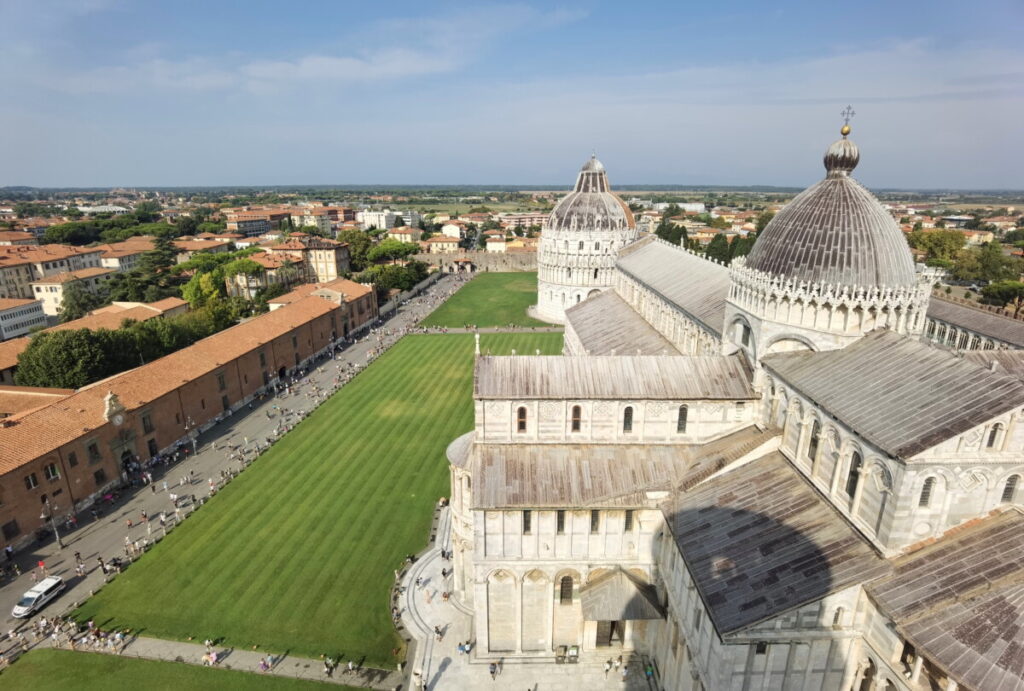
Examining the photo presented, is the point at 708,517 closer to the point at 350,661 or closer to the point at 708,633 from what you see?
the point at 708,633

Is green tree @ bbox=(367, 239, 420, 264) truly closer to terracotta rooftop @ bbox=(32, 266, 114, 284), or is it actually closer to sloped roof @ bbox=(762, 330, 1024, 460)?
terracotta rooftop @ bbox=(32, 266, 114, 284)

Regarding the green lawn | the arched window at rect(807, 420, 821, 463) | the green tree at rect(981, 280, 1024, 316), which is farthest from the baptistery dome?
the green lawn

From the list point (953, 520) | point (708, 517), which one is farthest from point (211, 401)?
point (953, 520)

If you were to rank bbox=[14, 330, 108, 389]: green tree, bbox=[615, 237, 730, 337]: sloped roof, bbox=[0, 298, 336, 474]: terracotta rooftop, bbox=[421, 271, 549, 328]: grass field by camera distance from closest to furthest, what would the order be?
1. bbox=[0, 298, 336, 474]: terracotta rooftop
2. bbox=[615, 237, 730, 337]: sloped roof
3. bbox=[14, 330, 108, 389]: green tree
4. bbox=[421, 271, 549, 328]: grass field

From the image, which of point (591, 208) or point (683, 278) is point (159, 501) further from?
point (591, 208)

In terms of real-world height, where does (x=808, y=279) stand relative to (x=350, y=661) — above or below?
above

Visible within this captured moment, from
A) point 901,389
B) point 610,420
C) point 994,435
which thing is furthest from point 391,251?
point 994,435

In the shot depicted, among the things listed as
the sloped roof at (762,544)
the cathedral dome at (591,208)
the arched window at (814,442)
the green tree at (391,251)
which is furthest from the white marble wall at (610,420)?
the green tree at (391,251)
